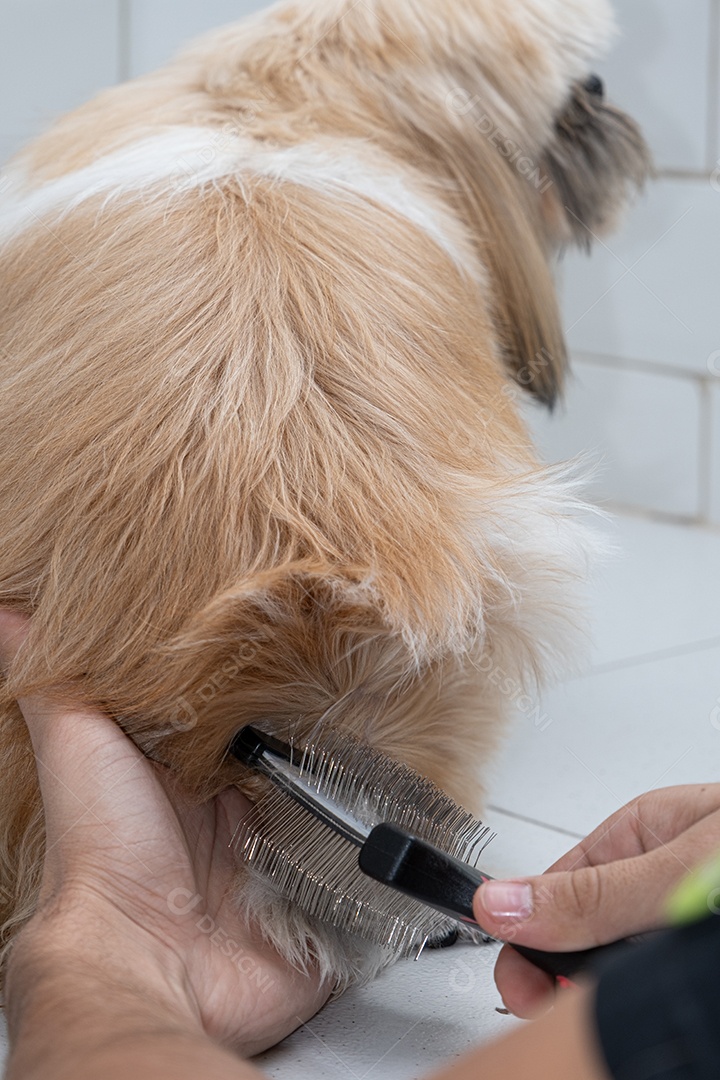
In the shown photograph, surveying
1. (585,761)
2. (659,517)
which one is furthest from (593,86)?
(659,517)

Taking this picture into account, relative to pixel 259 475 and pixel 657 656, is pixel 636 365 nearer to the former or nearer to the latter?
pixel 657 656

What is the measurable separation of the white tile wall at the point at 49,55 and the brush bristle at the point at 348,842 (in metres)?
0.97

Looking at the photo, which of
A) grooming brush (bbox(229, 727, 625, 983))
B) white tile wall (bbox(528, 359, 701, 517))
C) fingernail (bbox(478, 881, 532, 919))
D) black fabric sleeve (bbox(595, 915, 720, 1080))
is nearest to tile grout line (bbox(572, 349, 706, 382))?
white tile wall (bbox(528, 359, 701, 517))

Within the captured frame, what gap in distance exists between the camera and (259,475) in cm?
61

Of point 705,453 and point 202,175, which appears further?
point 705,453

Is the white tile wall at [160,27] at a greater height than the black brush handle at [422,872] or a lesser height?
greater

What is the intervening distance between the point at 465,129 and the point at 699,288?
65 centimetres

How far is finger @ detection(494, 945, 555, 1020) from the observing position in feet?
1.83

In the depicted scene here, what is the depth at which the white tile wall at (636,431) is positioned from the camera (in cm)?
160

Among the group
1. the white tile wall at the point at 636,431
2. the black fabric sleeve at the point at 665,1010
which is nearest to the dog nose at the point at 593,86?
the white tile wall at the point at 636,431

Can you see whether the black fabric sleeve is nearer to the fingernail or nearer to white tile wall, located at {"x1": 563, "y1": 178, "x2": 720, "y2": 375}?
the fingernail

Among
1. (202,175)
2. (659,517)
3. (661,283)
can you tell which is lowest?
(659,517)

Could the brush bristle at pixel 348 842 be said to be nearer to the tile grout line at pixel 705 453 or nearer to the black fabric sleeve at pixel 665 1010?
the black fabric sleeve at pixel 665 1010

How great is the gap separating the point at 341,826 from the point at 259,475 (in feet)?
0.59
